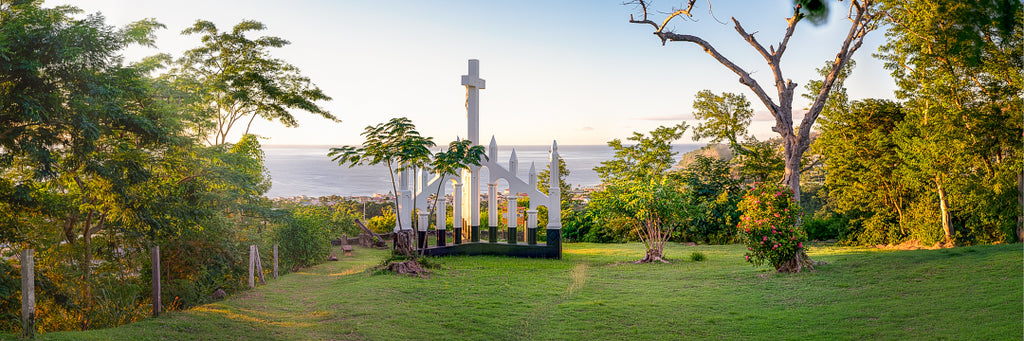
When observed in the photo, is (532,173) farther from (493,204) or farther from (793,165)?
(793,165)

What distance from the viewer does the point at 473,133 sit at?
14.9m

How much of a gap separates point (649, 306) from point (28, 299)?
24.1 feet

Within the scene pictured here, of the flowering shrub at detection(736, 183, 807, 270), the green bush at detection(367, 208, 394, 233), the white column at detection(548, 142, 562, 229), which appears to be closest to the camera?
the flowering shrub at detection(736, 183, 807, 270)

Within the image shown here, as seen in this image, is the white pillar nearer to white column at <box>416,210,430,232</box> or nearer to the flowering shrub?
white column at <box>416,210,430,232</box>

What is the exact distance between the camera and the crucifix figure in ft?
49.2

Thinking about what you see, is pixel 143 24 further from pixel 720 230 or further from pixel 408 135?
pixel 720 230

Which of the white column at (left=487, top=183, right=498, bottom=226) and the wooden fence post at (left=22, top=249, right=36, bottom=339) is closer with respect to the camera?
the wooden fence post at (left=22, top=249, right=36, bottom=339)

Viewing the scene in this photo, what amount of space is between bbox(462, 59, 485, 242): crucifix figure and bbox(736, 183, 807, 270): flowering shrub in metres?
6.84

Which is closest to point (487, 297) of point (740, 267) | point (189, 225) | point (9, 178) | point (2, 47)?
point (740, 267)

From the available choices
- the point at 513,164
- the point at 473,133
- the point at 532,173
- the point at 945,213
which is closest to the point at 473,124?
the point at 473,133

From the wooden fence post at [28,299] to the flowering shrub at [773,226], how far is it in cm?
1016

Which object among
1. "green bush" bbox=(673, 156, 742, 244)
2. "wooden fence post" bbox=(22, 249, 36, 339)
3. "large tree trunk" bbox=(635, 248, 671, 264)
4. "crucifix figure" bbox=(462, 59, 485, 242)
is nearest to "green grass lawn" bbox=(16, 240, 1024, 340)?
"wooden fence post" bbox=(22, 249, 36, 339)

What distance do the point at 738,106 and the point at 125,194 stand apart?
18539mm

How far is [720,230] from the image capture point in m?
19.9
